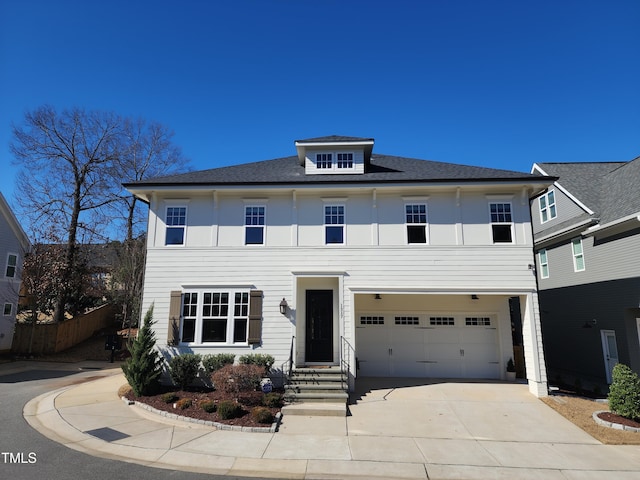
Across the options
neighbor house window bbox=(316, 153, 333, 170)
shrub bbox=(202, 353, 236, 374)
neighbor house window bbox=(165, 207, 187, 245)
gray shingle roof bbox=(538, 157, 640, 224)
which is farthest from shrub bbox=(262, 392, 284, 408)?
gray shingle roof bbox=(538, 157, 640, 224)

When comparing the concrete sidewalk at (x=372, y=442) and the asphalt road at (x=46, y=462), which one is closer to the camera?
the asphalt road at (x=46, y=462)

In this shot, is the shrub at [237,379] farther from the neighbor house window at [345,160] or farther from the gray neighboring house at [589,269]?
the gray neighboring house at [589,269]

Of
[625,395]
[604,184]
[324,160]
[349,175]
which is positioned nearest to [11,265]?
[324,160]

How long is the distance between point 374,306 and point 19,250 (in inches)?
845

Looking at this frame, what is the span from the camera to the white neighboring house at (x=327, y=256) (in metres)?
12.2

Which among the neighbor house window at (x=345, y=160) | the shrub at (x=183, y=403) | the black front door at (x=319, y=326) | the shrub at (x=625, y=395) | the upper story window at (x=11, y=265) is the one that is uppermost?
the neighbor house window at (x=345, y=160)

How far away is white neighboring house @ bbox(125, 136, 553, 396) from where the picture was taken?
12.2 metres

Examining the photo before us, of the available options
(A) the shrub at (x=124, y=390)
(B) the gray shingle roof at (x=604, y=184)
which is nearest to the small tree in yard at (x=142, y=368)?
(A) the shrub at (x=124, y=390)

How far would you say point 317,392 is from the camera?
10.6 meters

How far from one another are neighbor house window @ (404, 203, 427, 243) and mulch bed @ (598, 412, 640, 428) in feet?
21.8

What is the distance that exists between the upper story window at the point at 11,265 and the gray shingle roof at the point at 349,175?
1415 centimetres

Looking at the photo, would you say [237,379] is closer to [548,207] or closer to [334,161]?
[334,161]

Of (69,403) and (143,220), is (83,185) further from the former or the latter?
(69,403)

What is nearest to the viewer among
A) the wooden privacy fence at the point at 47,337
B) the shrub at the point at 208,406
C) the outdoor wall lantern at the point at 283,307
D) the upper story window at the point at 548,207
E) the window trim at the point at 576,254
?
the shrub at the point at 208,406
